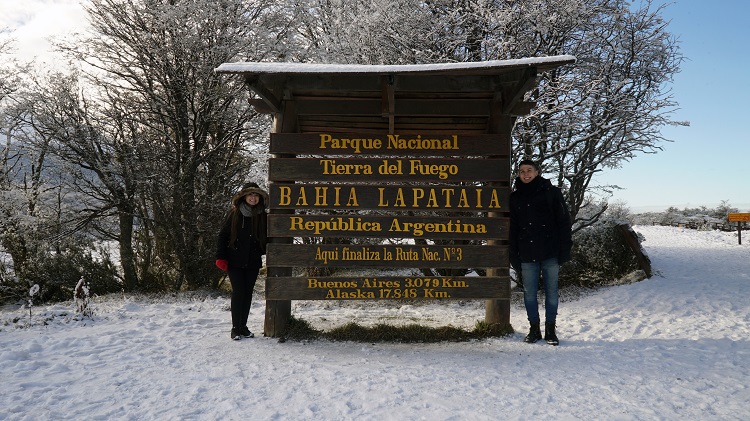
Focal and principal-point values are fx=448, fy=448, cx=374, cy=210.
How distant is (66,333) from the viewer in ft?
17.2

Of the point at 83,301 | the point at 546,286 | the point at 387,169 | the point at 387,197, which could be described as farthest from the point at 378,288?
the point at 83,301

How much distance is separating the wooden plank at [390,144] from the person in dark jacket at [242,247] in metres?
0.69

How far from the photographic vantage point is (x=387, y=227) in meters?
5.16

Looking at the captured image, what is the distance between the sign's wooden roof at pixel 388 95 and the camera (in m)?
4.59

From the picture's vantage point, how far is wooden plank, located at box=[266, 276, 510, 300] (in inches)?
201

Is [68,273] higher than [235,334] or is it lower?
higher

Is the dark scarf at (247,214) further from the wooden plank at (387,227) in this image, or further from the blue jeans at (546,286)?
the blue jeans at (546,286)

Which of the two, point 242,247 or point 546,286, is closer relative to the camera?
point 546,286

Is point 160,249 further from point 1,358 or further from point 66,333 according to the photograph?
point 1,358

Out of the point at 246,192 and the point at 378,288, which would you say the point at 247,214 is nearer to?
the point at 246,192

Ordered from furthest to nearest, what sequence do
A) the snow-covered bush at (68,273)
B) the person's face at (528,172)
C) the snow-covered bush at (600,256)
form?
1. the snow-covered bush at (68,273)
2. the snow-covered bush at (600,256)
3. the person's face at (528,172)

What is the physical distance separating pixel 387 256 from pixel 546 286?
71.4 inches

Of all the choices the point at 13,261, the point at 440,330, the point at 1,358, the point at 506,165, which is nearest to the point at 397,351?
the point at 440,330

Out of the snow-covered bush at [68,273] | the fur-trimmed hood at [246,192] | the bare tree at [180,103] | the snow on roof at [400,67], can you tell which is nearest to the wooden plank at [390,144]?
the fur-trimmed hood at [246,192]
